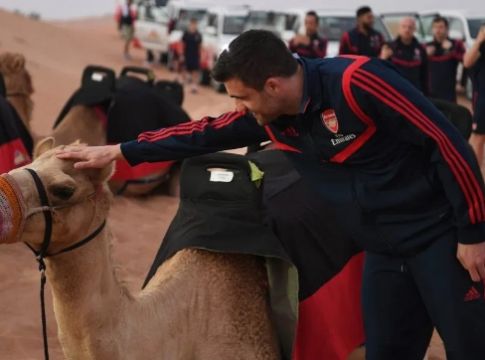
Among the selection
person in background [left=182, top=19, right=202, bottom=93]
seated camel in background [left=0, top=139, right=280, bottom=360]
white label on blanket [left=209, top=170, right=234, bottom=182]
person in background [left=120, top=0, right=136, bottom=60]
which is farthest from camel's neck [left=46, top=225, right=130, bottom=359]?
person in background [left=120, top=0, right=136, bottom=60]

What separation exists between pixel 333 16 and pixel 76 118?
1147 centimetres

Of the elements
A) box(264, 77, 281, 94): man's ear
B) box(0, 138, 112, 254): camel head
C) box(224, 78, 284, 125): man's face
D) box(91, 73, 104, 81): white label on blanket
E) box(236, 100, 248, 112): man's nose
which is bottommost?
box(91, 73, 104, 81): white label on blanket

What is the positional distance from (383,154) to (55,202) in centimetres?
115

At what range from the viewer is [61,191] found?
2.87m

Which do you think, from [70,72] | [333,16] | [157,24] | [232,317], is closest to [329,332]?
[232,317]

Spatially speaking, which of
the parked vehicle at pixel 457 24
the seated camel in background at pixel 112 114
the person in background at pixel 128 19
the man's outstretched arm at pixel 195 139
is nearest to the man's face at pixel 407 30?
the seated camel in background at pixel 112 114

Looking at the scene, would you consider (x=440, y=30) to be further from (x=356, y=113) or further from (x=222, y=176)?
(x=356, y=113)

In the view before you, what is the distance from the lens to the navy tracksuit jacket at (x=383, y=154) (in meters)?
2.82

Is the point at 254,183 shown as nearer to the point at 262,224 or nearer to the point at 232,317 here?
the point at 262,224

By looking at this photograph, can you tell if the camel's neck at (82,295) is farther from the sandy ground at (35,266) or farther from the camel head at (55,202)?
the sandy ground at (35,266)

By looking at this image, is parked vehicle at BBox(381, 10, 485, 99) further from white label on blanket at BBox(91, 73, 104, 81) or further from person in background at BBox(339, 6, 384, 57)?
white label on blanket at BBox(91, 73, 104, 81)

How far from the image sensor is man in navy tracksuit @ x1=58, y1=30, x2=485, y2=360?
2.83 m

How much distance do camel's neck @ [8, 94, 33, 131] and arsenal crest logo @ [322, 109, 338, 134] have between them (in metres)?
5.59

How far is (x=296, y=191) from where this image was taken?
4.35 m
